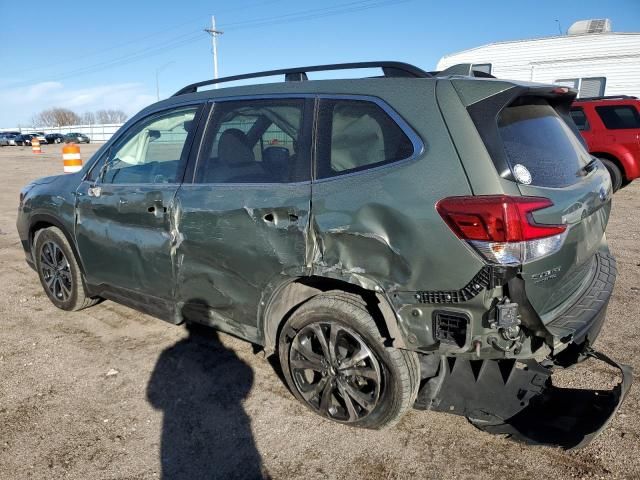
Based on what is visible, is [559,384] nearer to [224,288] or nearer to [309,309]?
[309,309]

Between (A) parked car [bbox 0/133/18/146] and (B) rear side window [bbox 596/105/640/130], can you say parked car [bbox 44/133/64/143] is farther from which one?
(B) rear side window [bbox 596/105/640/130]

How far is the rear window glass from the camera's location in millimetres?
2271

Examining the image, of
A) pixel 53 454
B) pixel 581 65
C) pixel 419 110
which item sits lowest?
pixel 53 454

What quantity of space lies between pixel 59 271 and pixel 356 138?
10.4ft

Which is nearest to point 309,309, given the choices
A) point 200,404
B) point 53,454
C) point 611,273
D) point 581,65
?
point 200,404

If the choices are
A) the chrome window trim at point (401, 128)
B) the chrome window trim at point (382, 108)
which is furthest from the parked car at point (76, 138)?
the chrome window trim at point (401, 128)

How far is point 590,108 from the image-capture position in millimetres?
10133

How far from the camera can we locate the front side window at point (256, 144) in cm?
274

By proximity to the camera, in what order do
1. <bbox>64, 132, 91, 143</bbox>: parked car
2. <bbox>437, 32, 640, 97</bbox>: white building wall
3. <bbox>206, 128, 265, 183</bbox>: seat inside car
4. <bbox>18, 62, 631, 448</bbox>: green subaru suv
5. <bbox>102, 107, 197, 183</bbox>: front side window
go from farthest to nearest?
<bbox>64, 132, 91, 143</bbox>: parked car, <bbox>437, 32, 640, 97</bbox>: white building wall, <bbox>102, 107, 197, 183</bbox>: front side window, <bbox>206, 128, 265, 183</bbox>: seat inside car, <bbox>18, 62, 631, 448</bbox>: green subaru suv

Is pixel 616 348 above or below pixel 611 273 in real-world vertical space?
below

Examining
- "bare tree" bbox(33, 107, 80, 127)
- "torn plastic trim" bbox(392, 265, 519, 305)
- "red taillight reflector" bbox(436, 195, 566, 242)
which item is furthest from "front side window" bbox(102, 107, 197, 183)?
"bare tree" bbox(33, 107, 80, 127)

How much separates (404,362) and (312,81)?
166cm

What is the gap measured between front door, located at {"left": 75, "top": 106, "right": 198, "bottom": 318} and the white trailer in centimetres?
1782

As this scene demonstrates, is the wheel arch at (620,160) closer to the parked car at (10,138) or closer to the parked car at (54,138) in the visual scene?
the parked car at (10,138)
